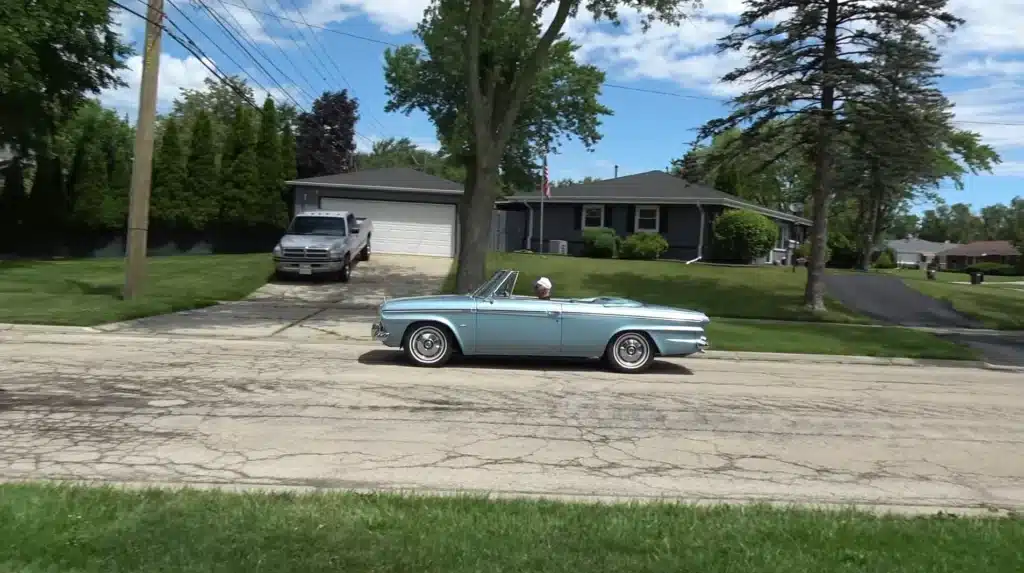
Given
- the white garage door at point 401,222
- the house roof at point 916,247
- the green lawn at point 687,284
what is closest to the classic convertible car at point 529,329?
the green lawn at point 687,284

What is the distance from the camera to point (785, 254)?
1642 inches

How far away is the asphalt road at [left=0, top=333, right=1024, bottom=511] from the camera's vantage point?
6.12 m

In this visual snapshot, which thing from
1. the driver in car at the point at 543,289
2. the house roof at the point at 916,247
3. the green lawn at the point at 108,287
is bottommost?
the green lawn at the point at 108,287

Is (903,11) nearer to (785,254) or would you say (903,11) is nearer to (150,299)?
(150,299)

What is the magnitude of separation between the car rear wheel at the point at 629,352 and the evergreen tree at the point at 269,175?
25.0m

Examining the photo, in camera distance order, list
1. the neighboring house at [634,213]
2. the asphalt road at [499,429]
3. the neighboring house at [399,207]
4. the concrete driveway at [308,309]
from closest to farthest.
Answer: the asphalt road at [499,429], the concrete driveway at [308,309], the neighboring house at [399,207], the neighboring house at [634,213]

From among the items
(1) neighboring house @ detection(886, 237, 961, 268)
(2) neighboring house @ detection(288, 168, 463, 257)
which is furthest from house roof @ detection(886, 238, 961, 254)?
(2) neighboring house @ detection(288, 168, 463, 257)

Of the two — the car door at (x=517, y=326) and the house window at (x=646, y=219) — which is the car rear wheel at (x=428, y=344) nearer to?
the car door at (x=517, y=326)

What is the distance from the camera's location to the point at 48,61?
28.0 metres

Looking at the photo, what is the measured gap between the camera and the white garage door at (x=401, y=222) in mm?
32938

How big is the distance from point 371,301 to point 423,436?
14.7 meters

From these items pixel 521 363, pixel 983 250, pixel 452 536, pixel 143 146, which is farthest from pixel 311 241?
pixel 983 250

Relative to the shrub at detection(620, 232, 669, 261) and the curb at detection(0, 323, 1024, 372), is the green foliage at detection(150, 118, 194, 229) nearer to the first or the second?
the shrub at detection(620, 232, 669, 261)

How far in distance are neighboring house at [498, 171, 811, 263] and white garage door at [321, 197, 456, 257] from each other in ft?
23.4
